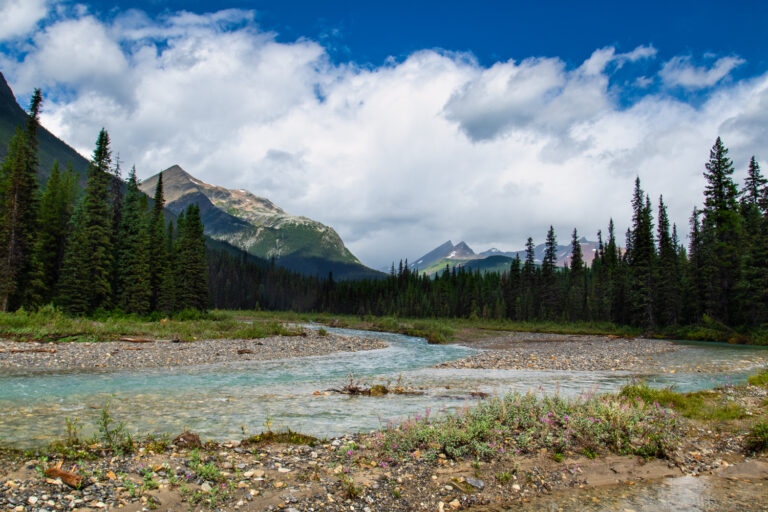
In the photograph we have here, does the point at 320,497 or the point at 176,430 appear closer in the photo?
the point at 320,497

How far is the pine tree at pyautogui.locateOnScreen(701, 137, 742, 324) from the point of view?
49.8 meters

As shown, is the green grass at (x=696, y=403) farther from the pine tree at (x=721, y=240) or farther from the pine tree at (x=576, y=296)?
the pine tree at (x=576, y=296)

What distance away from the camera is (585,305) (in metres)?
89.2

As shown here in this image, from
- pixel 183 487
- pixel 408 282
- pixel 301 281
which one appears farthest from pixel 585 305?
pixel 301 281

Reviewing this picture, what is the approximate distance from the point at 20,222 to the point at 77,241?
199 inches

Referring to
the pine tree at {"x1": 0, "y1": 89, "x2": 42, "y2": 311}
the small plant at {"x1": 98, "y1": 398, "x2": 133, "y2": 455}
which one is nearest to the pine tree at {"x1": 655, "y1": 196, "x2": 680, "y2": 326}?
the small plant at {"x1": 98, "y1": 398, "x2": 133, "y2": 455}

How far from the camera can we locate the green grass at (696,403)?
11.8 m

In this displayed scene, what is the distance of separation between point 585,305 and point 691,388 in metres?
77.8

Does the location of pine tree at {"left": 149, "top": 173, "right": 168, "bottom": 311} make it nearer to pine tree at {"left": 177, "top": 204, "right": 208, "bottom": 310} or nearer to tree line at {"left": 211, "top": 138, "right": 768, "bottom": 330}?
pine tree at {"left": 177, "top": 204, "right": 208, "bottom": 310}

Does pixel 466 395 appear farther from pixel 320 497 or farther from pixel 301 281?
pixel 301 281

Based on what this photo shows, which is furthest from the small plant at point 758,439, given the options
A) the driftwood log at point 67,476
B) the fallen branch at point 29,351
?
the fallen branch at point 29,351

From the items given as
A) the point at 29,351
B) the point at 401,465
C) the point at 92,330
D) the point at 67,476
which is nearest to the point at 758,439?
the point at 401,465

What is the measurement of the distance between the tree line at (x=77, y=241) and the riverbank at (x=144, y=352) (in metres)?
19.3

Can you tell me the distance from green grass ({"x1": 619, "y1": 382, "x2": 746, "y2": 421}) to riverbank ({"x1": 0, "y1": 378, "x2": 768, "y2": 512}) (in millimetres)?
1069
